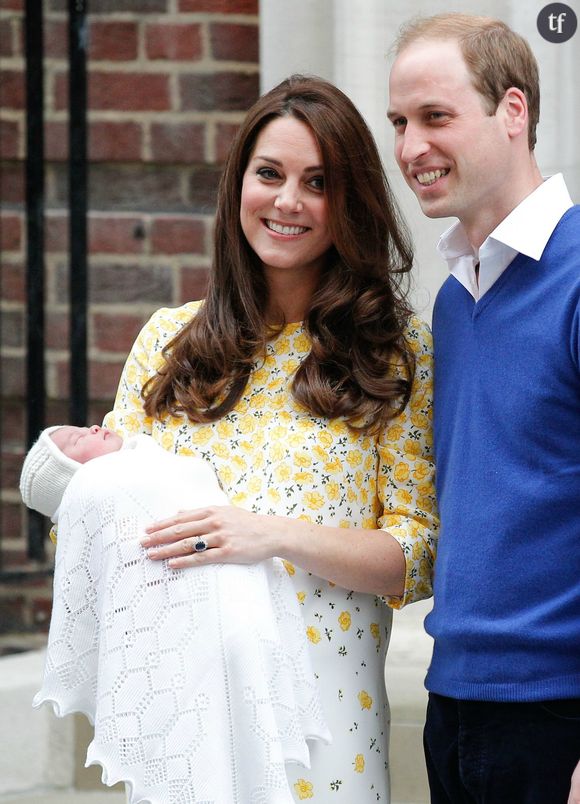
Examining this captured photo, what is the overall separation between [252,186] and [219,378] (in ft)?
1.18

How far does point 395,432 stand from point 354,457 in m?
0.09

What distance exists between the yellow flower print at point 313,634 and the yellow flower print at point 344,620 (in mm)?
51

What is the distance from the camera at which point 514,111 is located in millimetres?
2283

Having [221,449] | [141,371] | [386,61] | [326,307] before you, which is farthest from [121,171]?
[221,449]

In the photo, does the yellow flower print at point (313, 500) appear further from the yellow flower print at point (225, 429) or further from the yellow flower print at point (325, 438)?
the yellow flower print at point (225, 429)

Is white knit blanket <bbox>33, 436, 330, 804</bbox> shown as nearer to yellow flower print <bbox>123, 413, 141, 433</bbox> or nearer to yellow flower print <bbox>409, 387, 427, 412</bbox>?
yellow flower print <bbox>123, 413, 141, 433</bbox>

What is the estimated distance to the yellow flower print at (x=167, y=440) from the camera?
102 inches

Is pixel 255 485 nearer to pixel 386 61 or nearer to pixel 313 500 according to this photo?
pixel 313 500

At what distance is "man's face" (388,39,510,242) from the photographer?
226 centimetres

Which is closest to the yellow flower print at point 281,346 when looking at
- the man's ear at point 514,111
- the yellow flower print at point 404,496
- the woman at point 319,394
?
the woman at point 319,394

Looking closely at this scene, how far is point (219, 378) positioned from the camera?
2.62 m

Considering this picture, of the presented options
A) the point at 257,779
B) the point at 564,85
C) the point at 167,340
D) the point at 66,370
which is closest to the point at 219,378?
the point at 167,340

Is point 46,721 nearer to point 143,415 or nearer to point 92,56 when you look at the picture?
point 143,415

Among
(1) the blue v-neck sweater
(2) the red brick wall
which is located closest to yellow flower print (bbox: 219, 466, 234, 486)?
(1) the blue v-neck sweater
